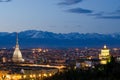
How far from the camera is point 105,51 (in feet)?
446

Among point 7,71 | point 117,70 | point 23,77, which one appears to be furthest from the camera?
point 7,71

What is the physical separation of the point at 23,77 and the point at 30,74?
4179 mm

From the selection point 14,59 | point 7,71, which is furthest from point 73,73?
point 14,59

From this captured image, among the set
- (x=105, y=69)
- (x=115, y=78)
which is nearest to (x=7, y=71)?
(x=105, y=69)

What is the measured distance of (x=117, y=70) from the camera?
74312 mm

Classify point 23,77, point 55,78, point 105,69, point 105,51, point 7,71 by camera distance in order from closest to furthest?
1. point 105,69
2. point 55,78
3. point 23,77
4. point 7,71
5. point 105,51

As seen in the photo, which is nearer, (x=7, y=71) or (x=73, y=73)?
(x=73, y=73)

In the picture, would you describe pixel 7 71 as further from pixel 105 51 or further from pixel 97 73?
pixel 97 73

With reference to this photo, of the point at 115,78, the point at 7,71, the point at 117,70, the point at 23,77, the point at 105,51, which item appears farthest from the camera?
the point at 105,51

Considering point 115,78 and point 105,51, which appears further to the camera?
point 105,51

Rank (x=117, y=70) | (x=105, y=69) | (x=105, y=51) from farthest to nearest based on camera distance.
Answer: (x=105, y=51) < (x=105, y=69) < (x=117, y=70)

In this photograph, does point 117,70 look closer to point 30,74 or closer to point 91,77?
point 91,77

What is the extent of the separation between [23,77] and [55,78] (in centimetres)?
2174

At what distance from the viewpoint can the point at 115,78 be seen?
67000 mm
